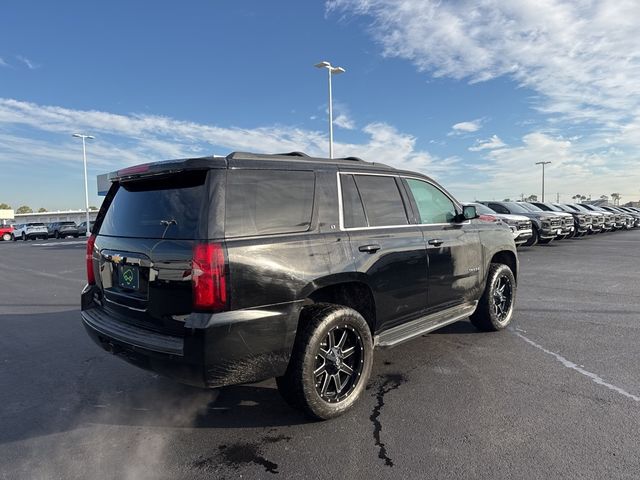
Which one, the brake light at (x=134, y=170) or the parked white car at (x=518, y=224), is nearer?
the brake light at (x=134, y=170)

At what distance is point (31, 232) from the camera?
3778 cm

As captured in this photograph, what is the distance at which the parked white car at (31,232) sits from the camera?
124 feet

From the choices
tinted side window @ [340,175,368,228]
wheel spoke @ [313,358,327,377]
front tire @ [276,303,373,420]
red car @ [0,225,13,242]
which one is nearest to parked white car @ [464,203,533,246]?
tinted side window @ [340,175,368,228]

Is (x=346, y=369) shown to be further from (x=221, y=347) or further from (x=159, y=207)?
(x=159, y=207)

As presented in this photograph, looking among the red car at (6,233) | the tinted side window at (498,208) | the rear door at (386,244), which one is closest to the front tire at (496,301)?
the rear door at (386,244)

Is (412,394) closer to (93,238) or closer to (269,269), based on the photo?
(269,269)

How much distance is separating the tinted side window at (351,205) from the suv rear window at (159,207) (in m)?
1.20

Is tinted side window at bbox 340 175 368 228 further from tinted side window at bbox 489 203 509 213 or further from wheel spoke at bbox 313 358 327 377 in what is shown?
tinted side window at bbox 489 203 509 213

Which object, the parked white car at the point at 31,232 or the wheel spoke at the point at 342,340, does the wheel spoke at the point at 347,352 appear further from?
the parked white car at the point at 31,232

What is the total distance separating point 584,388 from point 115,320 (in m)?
3.88

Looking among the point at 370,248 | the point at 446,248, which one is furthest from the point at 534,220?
the point at 370,248

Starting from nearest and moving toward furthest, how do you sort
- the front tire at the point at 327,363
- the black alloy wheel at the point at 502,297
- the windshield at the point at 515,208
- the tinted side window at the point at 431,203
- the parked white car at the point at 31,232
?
the front tire at the point at 327,363, the tinted side window at the point at 431,203, the black alloy wheel at the point at 502,297, the windshield at the point at 515,208, the parked white car at the point at 31,232

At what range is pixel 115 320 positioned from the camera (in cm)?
338

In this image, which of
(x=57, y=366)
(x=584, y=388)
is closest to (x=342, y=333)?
(x=584, y=388)
